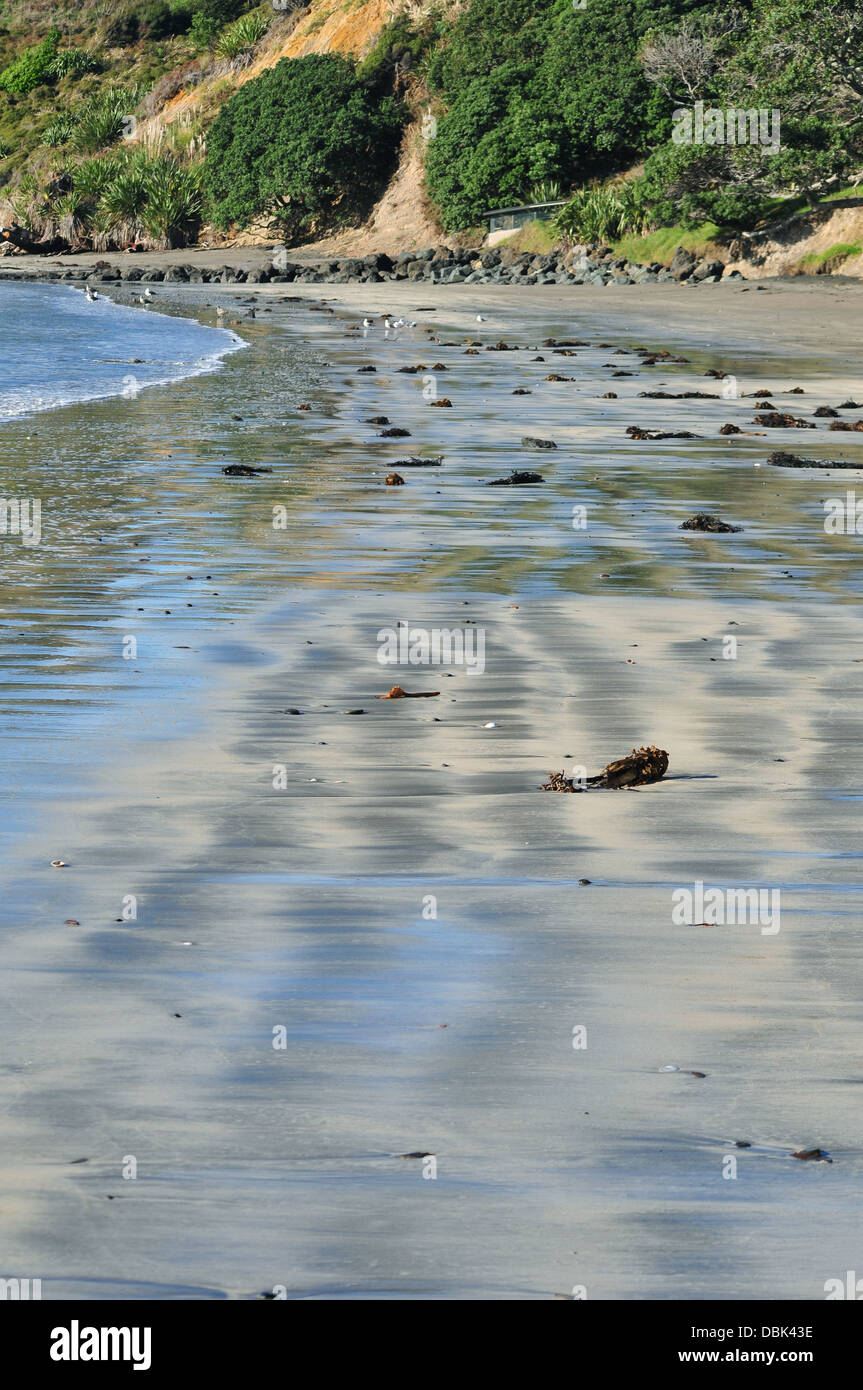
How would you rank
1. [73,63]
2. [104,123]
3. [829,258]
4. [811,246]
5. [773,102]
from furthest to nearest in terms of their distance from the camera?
[73,63], [104,123], [811,246], [829,258], [773,102]

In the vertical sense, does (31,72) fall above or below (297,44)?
above

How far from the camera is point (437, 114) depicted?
70188mm

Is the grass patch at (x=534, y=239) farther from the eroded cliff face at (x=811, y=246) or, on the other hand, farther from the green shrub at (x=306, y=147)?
the green shrub at (x=306, y=147)

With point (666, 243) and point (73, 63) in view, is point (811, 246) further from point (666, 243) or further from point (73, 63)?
point (73, 63)

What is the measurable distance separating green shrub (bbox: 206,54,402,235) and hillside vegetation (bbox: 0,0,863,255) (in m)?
0.10

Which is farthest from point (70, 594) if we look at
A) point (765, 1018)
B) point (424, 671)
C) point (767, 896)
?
point (765, 1018)

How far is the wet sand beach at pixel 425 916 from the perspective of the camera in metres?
3.34

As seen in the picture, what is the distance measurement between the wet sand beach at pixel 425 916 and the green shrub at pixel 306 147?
61.3 m

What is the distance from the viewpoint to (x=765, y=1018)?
4258 millimetres

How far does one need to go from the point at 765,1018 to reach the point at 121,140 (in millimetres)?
99310

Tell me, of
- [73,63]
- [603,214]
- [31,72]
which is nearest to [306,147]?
[603,214]

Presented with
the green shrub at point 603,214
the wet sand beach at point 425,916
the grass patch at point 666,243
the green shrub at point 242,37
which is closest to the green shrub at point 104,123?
the green shrub at point 242,37

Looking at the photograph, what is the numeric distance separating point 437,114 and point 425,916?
2746 inches
